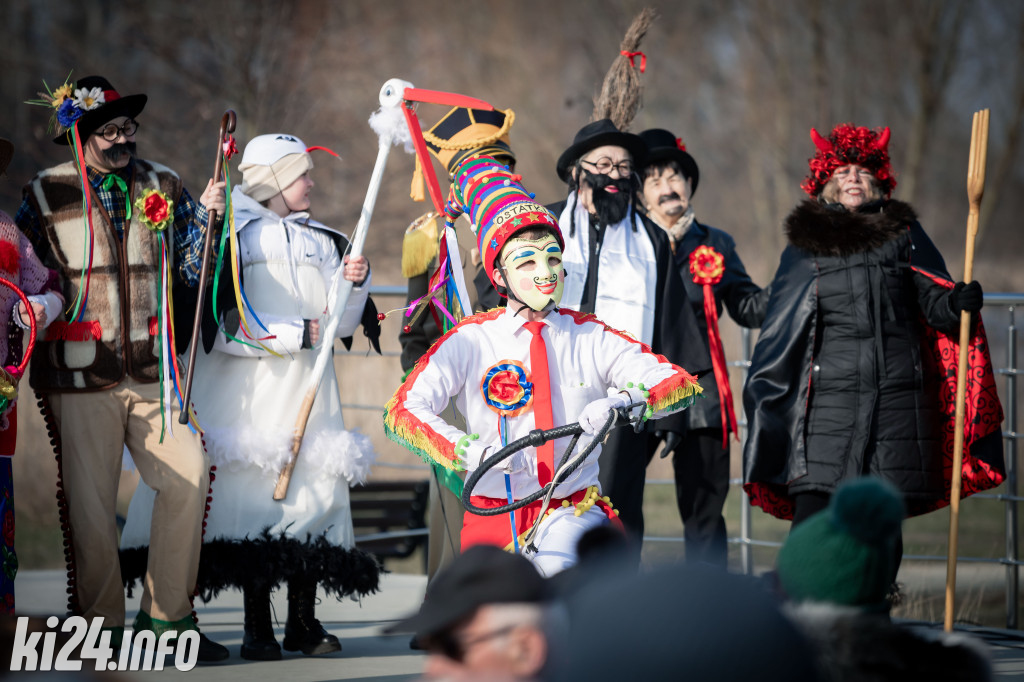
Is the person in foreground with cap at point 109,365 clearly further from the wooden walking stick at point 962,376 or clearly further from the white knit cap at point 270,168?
the wooden walking stick at point 962,376

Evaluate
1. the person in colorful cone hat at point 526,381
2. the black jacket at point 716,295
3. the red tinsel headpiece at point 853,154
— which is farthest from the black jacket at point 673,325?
the person in colorful cone hat at point 526,381

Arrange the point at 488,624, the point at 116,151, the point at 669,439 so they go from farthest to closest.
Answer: the point at 669,439, the point at 116,151, the point at 488,624

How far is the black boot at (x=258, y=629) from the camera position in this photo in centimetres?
452

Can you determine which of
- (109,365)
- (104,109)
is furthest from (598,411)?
(104,109)

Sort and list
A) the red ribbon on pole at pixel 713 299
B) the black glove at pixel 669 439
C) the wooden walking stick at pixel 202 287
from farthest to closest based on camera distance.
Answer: the red ribbon on pole at pixel 713 299
the black glove at pixel 669 439
the wooden walking stick at pixel 202 287

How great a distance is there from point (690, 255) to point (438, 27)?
14.4 metres

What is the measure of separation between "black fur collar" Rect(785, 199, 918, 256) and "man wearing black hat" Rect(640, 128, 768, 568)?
25.0 inches

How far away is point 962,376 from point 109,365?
3056 millimetres

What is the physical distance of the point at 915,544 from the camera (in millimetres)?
9086

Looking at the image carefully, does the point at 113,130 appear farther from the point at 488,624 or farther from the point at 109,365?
the point at 488,624

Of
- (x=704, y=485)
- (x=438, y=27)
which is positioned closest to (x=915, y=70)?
(x=438, y=27)

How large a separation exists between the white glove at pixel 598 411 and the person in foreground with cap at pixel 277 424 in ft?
4.52

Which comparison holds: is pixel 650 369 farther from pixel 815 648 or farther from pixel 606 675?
pixel 606 675

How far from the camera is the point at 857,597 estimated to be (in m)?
1.96
